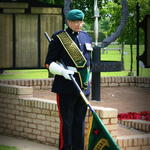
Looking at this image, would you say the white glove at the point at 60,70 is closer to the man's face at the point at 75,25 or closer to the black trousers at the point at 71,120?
the black trousers at the point at 71,120

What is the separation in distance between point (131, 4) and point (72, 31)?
14.4 meters

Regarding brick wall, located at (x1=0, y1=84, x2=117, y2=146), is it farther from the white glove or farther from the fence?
the fence

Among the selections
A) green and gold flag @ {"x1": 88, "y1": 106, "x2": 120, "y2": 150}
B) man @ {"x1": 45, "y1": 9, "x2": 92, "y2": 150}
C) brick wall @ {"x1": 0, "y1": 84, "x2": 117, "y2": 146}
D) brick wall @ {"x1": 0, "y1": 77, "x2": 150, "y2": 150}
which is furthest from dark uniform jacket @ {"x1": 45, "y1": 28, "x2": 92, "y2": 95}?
brick wall @ {"x1": 0, "y1": 84, "x2": 117, "y2": 146}

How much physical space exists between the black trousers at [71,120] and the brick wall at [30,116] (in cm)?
81

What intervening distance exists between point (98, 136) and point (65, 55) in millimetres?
955

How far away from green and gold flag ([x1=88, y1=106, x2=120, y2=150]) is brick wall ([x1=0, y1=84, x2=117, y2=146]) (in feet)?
3.74

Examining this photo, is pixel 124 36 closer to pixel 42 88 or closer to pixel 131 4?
pixel 131 4

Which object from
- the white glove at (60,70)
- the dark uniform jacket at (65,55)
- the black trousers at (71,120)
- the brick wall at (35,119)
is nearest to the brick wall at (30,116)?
the brick wall at (35,119)

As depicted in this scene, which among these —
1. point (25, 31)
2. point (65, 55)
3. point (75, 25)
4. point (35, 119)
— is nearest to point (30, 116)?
point (35, 119)

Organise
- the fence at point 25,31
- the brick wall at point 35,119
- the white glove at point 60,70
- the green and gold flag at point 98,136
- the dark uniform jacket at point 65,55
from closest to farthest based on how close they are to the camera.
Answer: the green and gold flag at point 98,136, the white glove at point 60,70, the dark uniform jacket at point 65,55, the brick wall at point 35,119, the fence at point 25,31

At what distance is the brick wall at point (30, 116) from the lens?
22.8 ft

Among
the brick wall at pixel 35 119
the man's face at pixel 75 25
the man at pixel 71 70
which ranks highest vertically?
the man's face at pixel 75 25

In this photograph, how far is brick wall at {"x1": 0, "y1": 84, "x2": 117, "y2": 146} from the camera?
696 cm

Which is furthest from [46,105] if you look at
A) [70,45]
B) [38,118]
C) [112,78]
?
[112,78]
